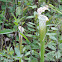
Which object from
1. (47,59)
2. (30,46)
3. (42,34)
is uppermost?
(42,34)

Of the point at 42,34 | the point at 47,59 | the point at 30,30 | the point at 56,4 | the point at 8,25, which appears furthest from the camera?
the point at 56,4

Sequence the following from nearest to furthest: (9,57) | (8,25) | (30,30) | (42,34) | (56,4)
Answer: (42,34)
(9,57)
(30,30)
(8,25)
(56,4)

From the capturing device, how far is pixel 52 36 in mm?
954

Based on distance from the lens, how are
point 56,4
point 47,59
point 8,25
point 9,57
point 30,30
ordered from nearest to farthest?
point 9,57 → point 47,59 → point 30,30 → point 8,25 → point 56,4

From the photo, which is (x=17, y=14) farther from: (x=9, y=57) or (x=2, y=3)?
(x=9, y=57)

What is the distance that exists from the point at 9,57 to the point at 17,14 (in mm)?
484

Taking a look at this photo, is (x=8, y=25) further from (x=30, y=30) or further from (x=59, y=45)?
(x=59, y=45)

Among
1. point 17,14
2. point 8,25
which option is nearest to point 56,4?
point 17,14

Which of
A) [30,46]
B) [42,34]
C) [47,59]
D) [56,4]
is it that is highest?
[56,4]

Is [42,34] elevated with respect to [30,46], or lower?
elevated

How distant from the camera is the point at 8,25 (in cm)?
115

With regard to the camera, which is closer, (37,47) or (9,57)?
(9,57)

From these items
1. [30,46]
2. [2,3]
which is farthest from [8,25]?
[30,46]

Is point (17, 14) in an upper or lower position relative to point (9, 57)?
upper
